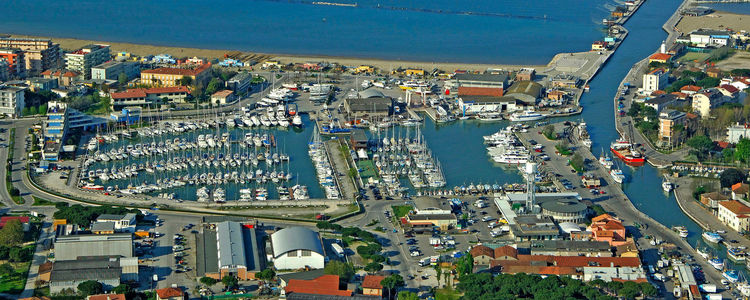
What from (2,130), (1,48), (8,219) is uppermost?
(1,48)

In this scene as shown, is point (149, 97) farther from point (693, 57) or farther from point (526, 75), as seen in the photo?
point (693, 57)

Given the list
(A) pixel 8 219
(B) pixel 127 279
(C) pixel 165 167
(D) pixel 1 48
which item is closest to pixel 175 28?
(D) pixel 1 48

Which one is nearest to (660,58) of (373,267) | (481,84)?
(481,84)

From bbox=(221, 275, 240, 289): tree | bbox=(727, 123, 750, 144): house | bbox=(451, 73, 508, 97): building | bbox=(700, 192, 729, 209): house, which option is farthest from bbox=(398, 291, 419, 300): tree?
bbox=(451, 73, 508, 97): building

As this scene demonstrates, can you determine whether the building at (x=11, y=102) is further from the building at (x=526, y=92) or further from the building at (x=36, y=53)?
the building at (x=526, y=92)

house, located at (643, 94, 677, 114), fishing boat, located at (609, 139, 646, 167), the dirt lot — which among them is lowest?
fishing boat, located at (609, 139, 646, 167)

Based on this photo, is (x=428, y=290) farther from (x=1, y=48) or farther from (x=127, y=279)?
(x=1, y=48)

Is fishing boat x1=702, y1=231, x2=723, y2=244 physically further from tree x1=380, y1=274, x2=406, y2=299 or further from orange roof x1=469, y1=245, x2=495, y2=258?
tree x1=380, y1=274, x2=406, y2=299

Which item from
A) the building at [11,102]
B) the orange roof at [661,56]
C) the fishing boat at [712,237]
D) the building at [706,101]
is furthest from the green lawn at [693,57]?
the building at [11,102]
